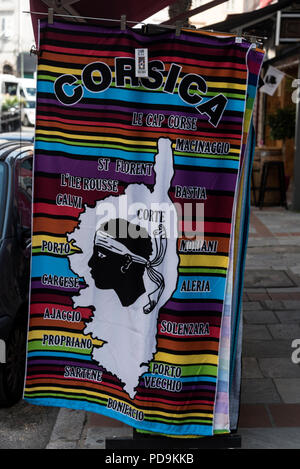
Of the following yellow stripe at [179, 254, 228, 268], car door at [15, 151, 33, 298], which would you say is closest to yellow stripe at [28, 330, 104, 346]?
yellow stripe at [179, 254, 228, 268]

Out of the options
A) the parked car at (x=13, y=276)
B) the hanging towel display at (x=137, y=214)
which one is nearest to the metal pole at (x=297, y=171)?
the parked car at (x=13, y=276)

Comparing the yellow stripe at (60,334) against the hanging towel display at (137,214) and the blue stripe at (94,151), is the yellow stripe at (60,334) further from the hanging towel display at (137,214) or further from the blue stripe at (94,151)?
the blue stripe at (94,151)

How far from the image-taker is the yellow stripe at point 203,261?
3.38 metres

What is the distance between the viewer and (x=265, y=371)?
5012 mm

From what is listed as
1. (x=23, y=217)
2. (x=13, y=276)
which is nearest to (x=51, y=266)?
(x=13, y=276)

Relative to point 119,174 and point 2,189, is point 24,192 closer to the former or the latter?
point 2,189

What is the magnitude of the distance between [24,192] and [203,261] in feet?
6.88

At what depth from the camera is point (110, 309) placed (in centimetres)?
351

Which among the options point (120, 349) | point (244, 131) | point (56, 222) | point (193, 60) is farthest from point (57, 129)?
point (120, 349)

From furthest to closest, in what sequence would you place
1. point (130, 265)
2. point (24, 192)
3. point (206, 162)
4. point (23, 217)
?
point (24, 192) → point (23, 217) → point (130, 265) → point (206, 162)

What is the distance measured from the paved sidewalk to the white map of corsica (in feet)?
2.58

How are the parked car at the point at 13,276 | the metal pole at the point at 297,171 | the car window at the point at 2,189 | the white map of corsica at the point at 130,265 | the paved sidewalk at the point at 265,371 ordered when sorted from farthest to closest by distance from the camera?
the metal pole at the point at 297,171 → the car window at the point at 2,189 → the parked car at the point at 13,276 → the paved sidewalk at the point at 265,371 → the white map of corsica at the point at 130,265

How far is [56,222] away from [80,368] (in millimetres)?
934

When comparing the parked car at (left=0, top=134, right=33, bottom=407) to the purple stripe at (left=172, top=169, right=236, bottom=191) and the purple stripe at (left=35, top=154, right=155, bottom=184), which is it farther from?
the purple stripe at (left=172, top=169, right=236, bottom=191)
